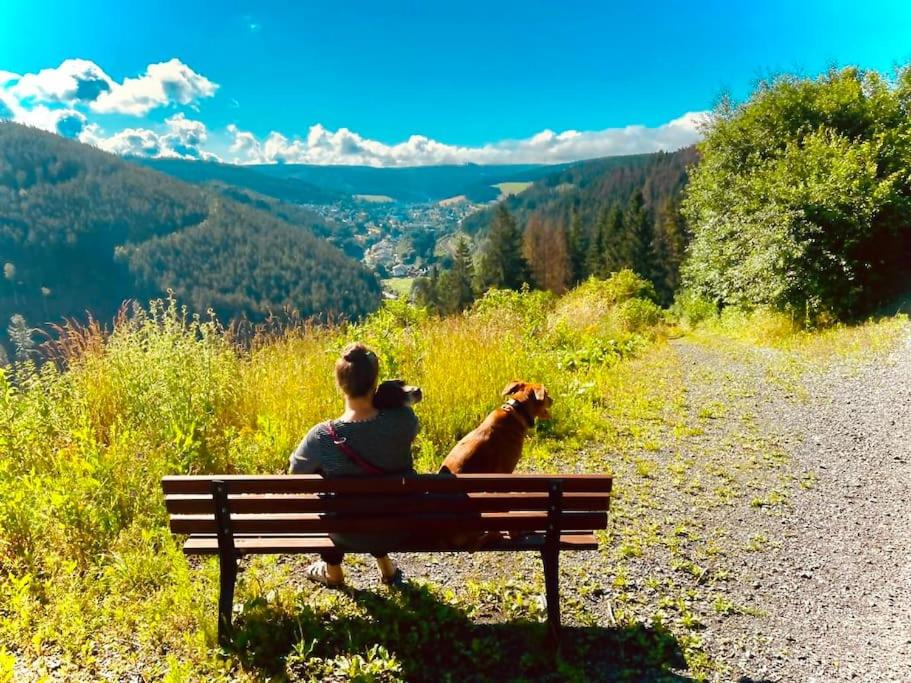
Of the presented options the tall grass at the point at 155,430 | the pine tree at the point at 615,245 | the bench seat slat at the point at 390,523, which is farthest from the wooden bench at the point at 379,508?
the pine tree at the point at 615,245

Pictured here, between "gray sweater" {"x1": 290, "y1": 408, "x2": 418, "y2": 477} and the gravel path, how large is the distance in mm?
2467

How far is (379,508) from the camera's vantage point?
2947mm

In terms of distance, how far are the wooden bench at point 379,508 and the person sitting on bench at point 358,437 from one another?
183 millimetres

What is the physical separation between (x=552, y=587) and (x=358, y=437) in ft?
4.79

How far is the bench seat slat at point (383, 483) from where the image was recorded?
2881 mm

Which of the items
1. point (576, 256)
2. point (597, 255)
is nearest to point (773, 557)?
point (597, 255)

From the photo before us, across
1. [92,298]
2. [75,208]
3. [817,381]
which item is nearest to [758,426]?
[817,381]

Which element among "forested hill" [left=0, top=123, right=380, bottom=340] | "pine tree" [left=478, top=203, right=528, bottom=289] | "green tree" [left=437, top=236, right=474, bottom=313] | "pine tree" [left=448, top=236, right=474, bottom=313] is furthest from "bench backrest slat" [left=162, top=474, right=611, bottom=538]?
"forested hill" [left=0, top=123, right=380, bottom=340]

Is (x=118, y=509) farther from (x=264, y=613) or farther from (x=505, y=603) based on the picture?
(x=505, y=603)

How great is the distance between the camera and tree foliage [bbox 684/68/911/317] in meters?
12.1

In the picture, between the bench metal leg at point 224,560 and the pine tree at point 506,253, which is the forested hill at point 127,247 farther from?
the bench metal leg at point 224,560

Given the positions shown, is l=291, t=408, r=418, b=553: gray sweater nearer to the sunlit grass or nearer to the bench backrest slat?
the bench backrest slat

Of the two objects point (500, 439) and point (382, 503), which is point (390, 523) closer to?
point (382, 503)

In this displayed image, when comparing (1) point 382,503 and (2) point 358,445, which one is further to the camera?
(2) point 358,445
